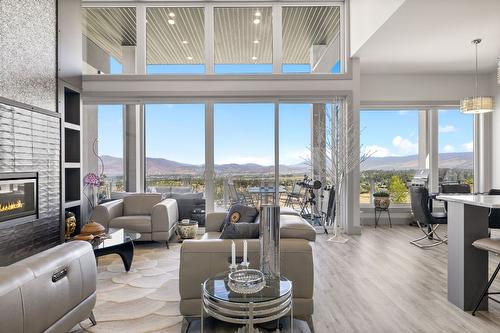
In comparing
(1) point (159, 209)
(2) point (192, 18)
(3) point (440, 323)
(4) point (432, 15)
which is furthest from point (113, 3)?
(3) point (440, 323)

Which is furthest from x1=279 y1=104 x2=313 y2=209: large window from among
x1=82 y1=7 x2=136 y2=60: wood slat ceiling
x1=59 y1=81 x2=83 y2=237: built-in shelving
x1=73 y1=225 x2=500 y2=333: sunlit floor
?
x1=59 y1=81 x2=83 y2=237: built-in shelving

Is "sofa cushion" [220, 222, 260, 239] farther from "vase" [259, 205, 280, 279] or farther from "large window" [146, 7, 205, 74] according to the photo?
"large window" [146, 7, 205, 74]

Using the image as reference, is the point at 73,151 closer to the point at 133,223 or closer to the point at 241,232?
the point at 133,223

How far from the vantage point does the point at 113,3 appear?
586 cm

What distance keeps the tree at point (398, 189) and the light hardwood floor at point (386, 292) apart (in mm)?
2157

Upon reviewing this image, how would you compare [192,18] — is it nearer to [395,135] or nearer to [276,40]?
[276,40]

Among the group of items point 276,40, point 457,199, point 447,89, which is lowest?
point 457,199

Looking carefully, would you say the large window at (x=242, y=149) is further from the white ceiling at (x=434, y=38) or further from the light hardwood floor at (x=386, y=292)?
the white ceiling at (x=434, y=38)

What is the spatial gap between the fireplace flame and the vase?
9.39 feet

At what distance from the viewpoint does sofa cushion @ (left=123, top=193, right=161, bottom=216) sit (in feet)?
17.2

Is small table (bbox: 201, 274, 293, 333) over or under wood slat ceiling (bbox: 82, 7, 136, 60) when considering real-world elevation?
under

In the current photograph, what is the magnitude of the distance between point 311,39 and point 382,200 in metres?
3.42

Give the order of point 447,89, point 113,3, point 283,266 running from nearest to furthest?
point 283,266
point 113,3
point 447,89

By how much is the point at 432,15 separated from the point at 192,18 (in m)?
3.88
